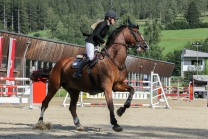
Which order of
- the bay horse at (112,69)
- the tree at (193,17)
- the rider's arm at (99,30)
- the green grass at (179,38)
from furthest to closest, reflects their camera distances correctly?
the tree at (193,17) → the green grass at (179,38) → the rider's arm at (99,30) → the bay horse at (112,69)

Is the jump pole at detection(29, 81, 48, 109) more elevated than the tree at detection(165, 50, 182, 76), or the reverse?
the tree at detection(165, 50, 182, 76)

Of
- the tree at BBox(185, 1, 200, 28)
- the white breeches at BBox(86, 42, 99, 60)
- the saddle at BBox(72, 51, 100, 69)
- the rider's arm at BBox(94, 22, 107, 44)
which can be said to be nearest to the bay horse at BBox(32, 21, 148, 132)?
the saddle at BBox(72, 51, 100, 69)

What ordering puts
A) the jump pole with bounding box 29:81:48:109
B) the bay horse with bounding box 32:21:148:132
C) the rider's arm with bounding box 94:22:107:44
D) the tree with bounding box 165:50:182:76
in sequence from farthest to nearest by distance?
the tree with bounding box 165:50:182:76 → the jump pole with bounding box 29:81:48:109 → the rider's arm with bounding box 94:22:107:44 → the bay horse with bounding box 32:21:148:132

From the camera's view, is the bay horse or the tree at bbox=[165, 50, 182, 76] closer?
the bay horse

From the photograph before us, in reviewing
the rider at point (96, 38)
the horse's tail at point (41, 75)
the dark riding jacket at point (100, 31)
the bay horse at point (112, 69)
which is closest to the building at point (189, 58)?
the horse's tail at point (41, 75)

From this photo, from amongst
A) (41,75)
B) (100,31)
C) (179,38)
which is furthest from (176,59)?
(100,31)

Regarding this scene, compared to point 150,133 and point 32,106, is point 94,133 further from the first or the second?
point 32,106

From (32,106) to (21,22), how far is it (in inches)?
5747

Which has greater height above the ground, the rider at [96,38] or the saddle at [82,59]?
the rider at [96,38]

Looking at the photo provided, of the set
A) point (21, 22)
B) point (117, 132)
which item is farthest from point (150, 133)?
point (21, 22)

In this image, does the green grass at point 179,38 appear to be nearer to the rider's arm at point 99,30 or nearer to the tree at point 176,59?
the tree at point 176,59

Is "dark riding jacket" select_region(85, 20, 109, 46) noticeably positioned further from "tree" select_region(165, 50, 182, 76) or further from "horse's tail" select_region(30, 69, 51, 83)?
"tree" select_region(165, 50, 182, 76)

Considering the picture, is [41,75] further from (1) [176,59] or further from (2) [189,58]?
(1) [176,59]

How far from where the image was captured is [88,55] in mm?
11000
